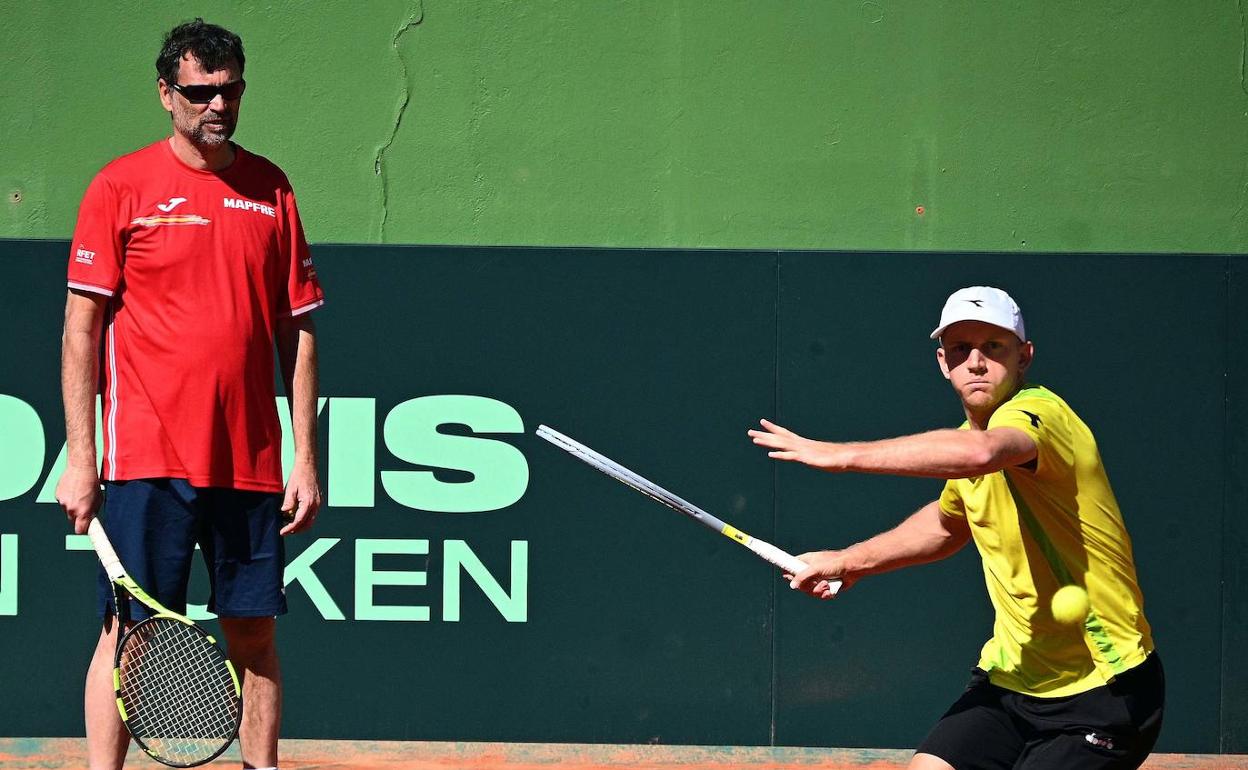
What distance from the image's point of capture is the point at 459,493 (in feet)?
20.0

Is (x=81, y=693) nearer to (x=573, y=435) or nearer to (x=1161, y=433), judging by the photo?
(x=573, y=435)

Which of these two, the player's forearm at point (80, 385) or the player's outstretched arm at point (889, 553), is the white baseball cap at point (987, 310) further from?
the player's forearm at point (80, 385)

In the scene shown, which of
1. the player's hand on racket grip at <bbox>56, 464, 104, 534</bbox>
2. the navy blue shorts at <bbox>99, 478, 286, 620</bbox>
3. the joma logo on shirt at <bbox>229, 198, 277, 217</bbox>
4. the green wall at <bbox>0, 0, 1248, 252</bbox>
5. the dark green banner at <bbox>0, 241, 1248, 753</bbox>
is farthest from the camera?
the green wall at <bbox>0, 0, 1248, 252</bbox>

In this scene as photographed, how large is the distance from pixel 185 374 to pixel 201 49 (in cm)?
87

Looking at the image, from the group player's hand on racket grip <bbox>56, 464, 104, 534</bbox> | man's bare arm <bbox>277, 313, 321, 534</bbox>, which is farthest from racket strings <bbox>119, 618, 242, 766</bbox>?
man's bare arm <bbox>277, 313, 321, 534</bbox>

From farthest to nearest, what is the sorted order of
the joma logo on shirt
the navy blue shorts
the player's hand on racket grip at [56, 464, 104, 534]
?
the joma logo on shirt, the navy blue shorts, the player's hand on racket grip at [56, 464, 104, 534]

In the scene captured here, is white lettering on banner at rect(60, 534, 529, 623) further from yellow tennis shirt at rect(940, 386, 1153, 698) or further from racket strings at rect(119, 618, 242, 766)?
yellow tennis shirt at rect(940, 386, 1153, 698)

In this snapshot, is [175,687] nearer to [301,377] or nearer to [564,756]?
[301,377]

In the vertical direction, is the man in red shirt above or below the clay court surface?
above

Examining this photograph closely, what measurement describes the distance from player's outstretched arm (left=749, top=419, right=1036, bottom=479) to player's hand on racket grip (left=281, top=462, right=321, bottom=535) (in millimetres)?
1412

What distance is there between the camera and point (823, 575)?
407 centimetres

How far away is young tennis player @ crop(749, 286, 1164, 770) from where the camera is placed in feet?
12.0

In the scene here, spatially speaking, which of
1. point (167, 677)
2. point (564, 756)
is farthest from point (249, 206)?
point (564, 756)

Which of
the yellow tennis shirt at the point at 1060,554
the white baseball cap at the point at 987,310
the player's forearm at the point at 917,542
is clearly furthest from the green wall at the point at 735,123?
the yellow tennis shirt at the point at 1060,554
